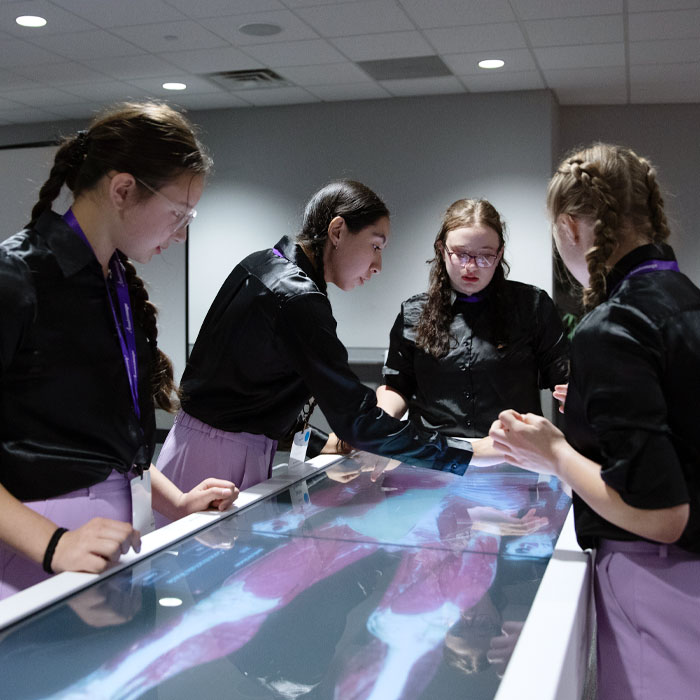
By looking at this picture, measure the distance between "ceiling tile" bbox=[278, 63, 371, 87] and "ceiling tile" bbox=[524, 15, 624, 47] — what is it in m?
1.32

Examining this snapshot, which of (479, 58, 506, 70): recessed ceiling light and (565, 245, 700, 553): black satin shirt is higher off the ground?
(479, 58, 506, 70): recessed ceiling light

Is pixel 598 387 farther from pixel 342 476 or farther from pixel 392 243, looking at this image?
pixel 392 243

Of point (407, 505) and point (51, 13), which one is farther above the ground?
point (51, 13)

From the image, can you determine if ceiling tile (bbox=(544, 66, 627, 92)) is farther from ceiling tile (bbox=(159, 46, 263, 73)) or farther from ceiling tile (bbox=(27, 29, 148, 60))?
ceiling tile (bbox=(27, 29, 148, 60))

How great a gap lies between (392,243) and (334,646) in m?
Answer: 6.00

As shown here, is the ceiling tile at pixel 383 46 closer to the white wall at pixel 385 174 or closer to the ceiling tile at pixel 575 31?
the ceiling tile at pixel 575 31

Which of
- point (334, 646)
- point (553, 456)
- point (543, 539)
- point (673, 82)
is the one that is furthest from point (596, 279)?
point (673, 82)

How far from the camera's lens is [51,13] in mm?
4840

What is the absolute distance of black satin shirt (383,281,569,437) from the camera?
2691 millimetres

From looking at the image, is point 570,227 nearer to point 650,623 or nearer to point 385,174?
point 650,623

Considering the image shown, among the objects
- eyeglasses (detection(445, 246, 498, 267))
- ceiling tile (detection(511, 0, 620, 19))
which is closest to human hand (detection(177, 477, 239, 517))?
eyeglasses (detection(445, 246, 498, 267))

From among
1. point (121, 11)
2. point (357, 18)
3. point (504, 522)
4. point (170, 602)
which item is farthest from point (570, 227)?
point (121, 11)

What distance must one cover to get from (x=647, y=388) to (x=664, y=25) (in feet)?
14.7

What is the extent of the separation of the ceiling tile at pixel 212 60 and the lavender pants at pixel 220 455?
13.1 ft
